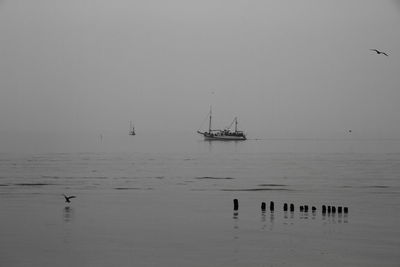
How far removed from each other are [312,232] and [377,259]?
17.9ft

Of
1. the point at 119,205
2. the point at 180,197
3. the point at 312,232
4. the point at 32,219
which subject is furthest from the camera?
the point at 180,197

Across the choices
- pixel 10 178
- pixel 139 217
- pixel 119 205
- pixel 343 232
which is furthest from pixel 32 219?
pixel 10 178

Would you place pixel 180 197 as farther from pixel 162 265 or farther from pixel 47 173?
pixel 47 173

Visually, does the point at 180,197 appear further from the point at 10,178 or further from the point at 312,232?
the point at 10,178

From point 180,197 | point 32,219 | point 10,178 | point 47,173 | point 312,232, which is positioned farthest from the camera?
point 47,173

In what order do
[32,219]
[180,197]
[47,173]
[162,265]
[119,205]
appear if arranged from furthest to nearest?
[47,173]
[180,197]
[119,205]
[32,219]
[162,265]

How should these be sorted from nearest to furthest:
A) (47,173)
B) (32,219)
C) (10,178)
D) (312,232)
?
(312,232) < (32,219) < (10,178) < (47,173)

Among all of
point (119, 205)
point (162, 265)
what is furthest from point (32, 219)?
point (162, 265)

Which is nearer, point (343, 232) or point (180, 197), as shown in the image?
point (343, 232)

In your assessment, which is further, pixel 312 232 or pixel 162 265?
pixel 312 232

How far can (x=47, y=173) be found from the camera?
217 ft

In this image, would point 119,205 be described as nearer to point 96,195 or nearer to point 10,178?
point 96,195

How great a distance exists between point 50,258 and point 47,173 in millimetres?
44640

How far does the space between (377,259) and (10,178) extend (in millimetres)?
41366
